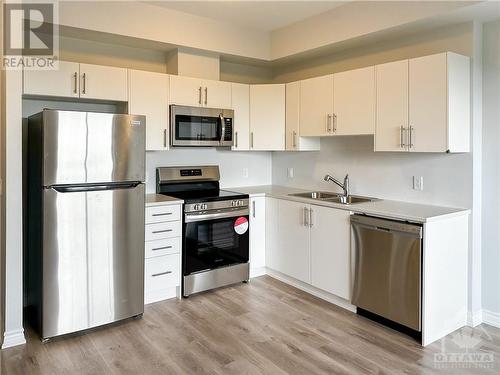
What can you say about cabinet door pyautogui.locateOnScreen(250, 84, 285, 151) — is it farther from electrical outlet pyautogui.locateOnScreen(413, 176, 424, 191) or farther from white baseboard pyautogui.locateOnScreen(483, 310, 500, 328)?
white baseboard pyautogui.locateOnScreen(483, 310, 500, 328)

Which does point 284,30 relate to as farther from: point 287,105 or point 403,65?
point 403,65

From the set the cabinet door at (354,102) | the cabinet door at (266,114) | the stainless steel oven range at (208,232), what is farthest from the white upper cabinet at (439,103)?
the stainless steel oven range at (208,232)

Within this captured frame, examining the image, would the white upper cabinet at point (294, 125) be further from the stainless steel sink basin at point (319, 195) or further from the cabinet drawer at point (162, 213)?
the cabinet drawer at point (162, 213)

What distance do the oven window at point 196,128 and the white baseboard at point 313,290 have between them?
1.60 m

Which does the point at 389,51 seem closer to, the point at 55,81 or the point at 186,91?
the point at 186,91

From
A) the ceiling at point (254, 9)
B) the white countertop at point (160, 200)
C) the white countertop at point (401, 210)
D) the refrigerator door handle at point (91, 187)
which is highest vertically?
the ceiling at point (254, 9)

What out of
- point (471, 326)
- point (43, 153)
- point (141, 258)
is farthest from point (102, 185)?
point (471, 326)

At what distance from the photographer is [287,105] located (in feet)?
14.1

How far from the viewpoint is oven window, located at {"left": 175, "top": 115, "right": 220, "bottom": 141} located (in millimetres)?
3826

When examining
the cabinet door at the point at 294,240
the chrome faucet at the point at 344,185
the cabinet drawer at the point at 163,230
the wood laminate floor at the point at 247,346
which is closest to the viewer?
the wood laminate floor at the point at 247,346

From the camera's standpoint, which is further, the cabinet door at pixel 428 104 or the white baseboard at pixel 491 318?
the white baseboard at pixel 491 318

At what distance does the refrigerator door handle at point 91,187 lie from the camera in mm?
2768

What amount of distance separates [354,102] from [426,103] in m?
0.68

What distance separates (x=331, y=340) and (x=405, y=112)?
1.87 m
